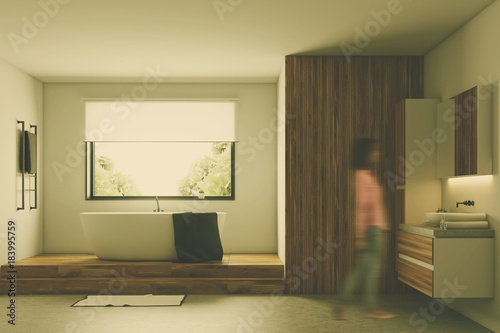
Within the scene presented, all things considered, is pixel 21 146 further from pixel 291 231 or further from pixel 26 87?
pixel 291 231

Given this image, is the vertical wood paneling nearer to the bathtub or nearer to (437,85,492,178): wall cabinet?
(437,85,492,178): wall cabinet

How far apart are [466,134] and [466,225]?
80 centimetres

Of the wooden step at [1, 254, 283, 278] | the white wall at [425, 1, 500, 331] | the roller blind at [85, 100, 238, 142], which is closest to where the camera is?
the white wall at [425, 1, 500, 331]

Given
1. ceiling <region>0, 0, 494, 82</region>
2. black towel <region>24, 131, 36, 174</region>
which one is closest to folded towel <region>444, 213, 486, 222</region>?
ceiling <region>0, 0, 494, 82</region>

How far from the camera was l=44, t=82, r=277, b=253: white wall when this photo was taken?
269 inches

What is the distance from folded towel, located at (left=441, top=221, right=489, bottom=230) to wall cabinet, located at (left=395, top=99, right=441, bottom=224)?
939 mm

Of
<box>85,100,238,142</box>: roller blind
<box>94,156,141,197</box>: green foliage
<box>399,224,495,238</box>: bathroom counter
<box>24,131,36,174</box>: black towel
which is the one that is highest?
<box>85,100,238,142</box>: roller blind

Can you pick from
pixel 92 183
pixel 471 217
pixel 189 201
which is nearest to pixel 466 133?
pixel 471 217

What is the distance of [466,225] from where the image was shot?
4062 mm

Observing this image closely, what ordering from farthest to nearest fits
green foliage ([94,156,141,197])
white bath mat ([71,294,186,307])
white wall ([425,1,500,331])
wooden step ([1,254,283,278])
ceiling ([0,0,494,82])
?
green foliage ([94,156,141,197]) < wooden step ([1,254,283,278]) < white bath mat ([71,294,186,307]) < ceiling ([0,0,494,82]) < white wall ([425,1,500,331])

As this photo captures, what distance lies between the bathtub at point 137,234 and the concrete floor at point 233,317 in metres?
0.78

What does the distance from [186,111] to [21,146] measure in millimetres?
2163

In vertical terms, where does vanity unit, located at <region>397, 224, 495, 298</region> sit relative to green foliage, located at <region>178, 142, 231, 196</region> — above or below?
below

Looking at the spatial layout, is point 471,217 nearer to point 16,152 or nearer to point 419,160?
point 419,160
